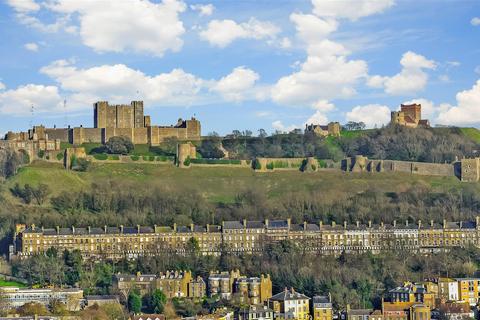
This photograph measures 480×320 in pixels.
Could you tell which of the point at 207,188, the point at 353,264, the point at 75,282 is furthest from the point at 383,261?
the point at 207,188

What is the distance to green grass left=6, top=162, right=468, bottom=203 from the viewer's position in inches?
4321

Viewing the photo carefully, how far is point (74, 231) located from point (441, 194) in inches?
1401

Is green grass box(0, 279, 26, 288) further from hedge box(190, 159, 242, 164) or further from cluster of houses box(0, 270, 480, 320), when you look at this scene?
hedge box(190, 159, 242, 164)

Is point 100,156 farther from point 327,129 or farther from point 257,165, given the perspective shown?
point 327,129

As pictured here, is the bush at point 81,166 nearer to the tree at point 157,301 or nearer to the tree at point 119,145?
the tree at point 119,145

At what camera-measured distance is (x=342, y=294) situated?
3078 inches

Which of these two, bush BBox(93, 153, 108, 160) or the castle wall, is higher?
the castle wall

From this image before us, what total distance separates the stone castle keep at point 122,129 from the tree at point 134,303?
47342 millimetres

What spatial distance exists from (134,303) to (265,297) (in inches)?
354

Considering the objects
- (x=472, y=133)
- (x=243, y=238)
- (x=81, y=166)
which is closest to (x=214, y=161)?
(x=81, y=166)

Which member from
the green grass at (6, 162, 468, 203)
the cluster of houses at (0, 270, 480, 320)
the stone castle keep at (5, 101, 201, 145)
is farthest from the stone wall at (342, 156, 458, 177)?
the cluster of houses at (0, 270, 480, 320)

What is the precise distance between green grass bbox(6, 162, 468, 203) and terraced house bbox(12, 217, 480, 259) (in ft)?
46.1

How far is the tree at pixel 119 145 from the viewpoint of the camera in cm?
12100

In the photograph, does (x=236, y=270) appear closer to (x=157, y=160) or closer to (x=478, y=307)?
(x=478, y=307)
